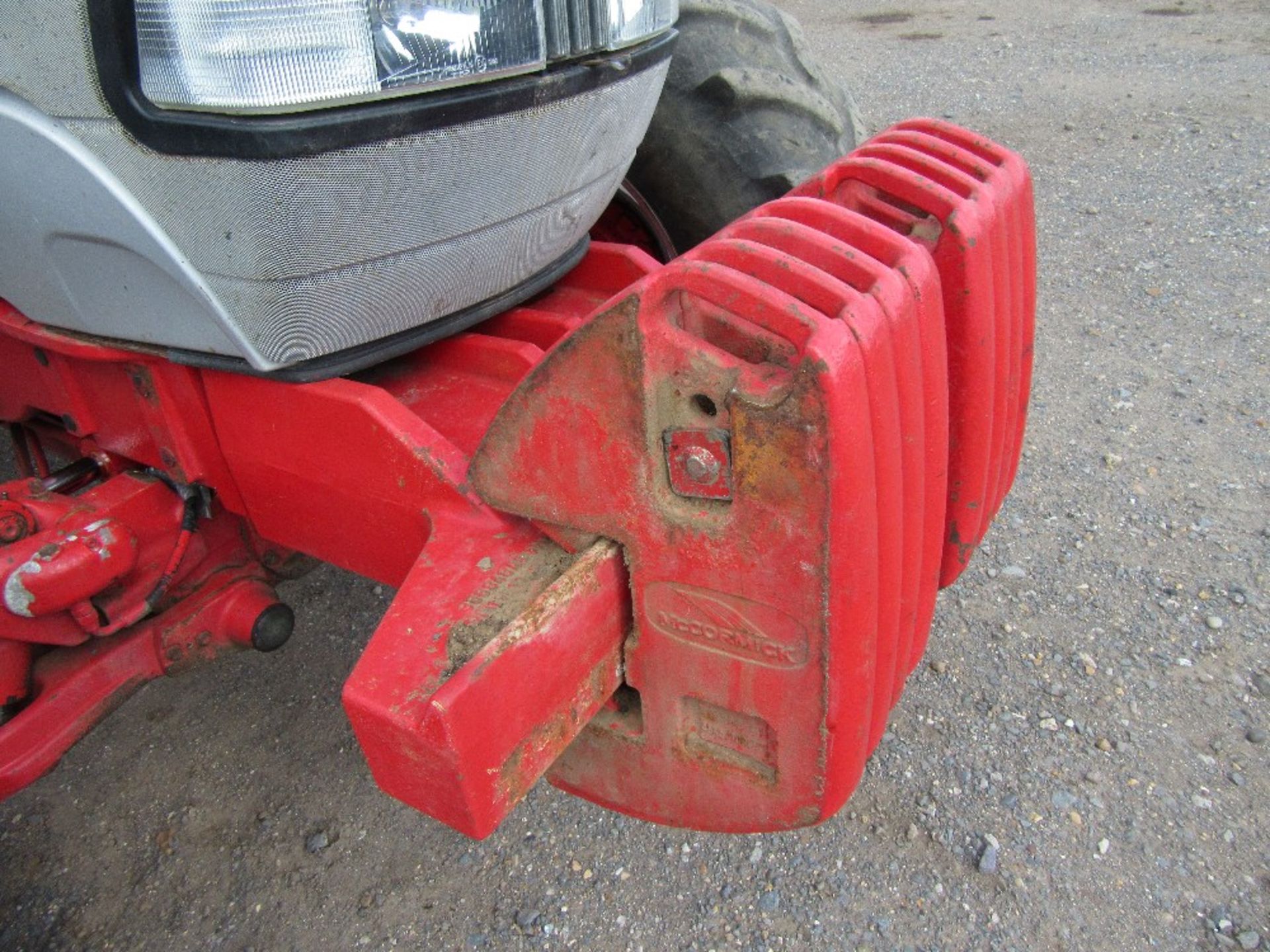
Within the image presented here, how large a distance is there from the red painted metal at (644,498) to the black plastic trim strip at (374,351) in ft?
0.07

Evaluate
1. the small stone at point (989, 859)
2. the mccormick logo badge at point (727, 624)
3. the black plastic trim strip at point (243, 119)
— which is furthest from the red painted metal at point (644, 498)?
the small stone at point (989, 859)

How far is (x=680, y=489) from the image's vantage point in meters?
0.99

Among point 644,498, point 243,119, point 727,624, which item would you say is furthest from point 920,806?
point 243,119

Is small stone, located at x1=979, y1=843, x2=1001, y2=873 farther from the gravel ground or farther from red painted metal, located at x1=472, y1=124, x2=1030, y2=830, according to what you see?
red painted metal, located at x1=472, y1=124, x2=1030, y2=830

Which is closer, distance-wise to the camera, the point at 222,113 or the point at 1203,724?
the point at 222,113

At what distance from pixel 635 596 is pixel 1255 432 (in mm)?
2405

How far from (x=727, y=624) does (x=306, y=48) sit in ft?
2.25

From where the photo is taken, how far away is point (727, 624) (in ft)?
3.39

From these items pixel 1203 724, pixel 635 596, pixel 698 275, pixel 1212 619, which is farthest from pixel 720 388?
pixel 1212 619

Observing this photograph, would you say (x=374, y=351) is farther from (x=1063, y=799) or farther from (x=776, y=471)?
(x=1063, y=799)

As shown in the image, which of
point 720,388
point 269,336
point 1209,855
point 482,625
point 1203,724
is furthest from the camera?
point 1203,724

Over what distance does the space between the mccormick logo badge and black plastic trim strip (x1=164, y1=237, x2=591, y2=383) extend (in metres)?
0.48

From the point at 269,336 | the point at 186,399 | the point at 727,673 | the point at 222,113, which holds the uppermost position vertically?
the point at 222,113

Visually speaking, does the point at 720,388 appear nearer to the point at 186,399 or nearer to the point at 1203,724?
the point at 186,399
